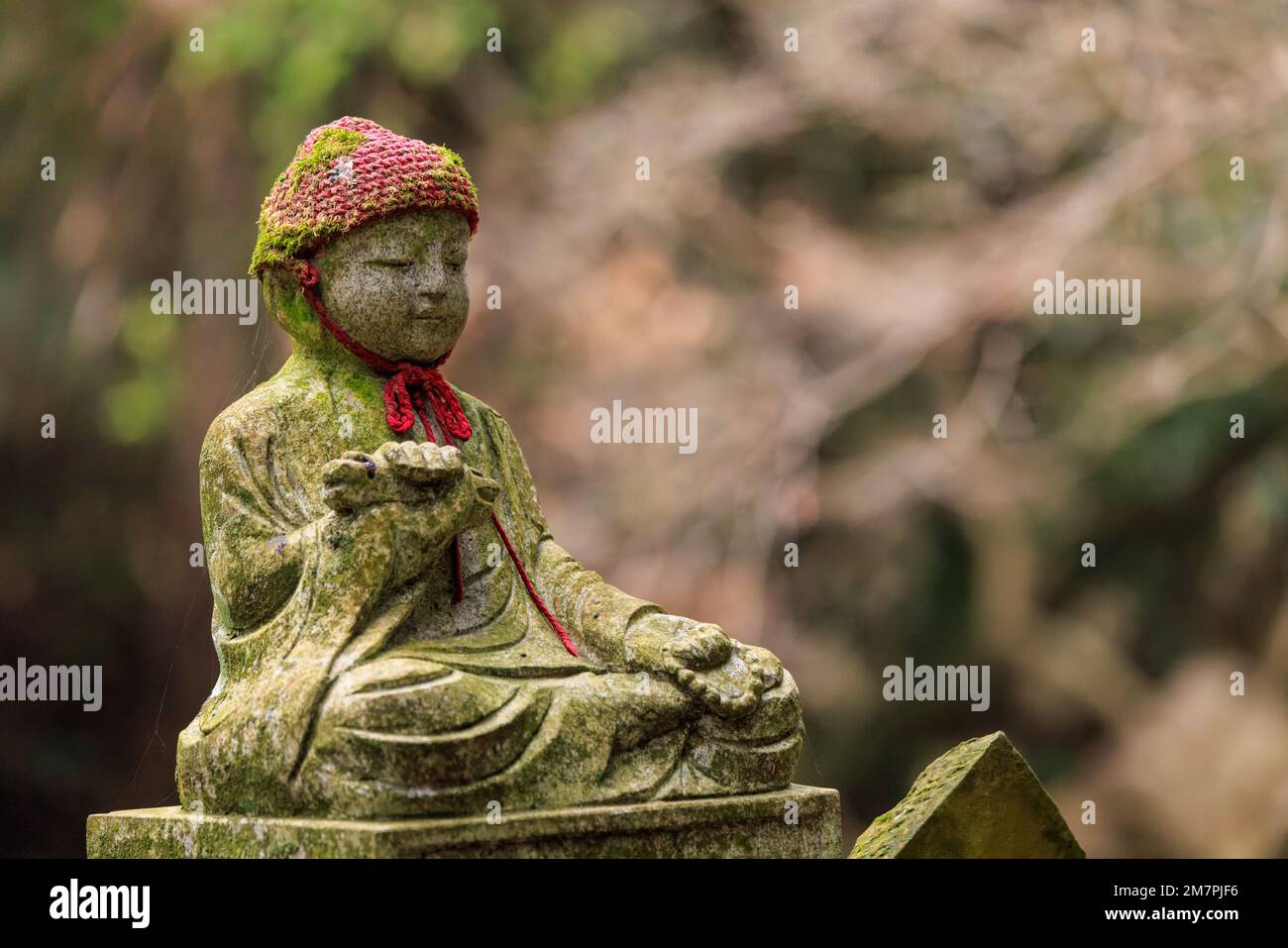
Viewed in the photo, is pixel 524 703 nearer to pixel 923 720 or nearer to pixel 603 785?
pixel 603 785

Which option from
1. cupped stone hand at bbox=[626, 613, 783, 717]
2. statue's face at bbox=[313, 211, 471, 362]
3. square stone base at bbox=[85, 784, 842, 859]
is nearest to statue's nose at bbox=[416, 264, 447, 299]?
statue's face at bbox=[313, 211, 471, 362]

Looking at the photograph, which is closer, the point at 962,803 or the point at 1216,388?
the point at 962,803

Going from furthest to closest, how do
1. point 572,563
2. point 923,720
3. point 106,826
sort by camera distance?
point 923,720, point 572,563, point 106,826

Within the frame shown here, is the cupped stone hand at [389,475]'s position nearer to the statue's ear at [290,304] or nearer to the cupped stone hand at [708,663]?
the statue's ear at [290,304]

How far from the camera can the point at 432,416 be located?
5.27 metres

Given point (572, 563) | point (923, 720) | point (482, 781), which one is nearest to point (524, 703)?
point (482, 781)

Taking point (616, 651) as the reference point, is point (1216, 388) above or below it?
above

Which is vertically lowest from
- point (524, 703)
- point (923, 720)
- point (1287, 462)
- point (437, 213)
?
point (923, 720)

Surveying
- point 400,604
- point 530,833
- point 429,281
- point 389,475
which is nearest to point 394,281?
point 429,281

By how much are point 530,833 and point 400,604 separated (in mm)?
700

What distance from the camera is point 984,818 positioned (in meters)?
5.45

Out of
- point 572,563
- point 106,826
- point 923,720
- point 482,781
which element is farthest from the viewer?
point 923,720

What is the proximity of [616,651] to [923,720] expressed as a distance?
405cm

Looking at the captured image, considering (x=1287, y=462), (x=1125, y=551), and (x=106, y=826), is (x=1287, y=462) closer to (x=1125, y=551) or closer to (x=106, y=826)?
(x=1125, y=551)
